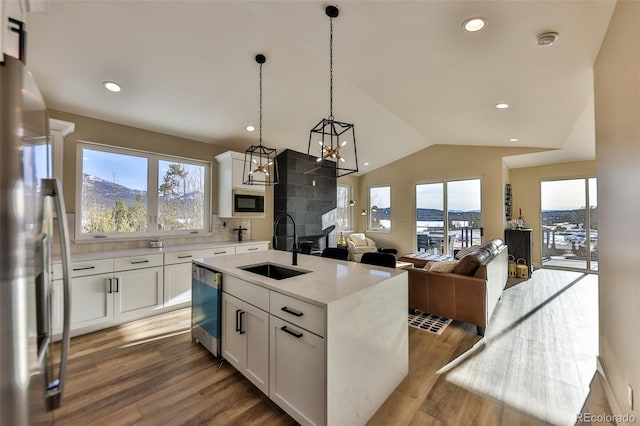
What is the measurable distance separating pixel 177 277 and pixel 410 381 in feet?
10.2

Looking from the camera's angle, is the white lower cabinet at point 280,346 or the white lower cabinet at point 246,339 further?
the white lower cabinet at point 246,339

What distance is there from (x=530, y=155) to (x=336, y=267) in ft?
17.9

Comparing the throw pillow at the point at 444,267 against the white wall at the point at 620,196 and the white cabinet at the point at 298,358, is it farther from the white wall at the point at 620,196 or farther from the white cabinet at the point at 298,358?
the white cabinet at the point at 298,358

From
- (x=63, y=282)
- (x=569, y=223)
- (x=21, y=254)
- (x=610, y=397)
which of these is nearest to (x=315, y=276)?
(x=63, y=282)

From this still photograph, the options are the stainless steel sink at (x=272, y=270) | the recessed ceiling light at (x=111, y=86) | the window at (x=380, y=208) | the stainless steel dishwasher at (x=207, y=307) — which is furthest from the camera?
the window at (x=380, y=208)

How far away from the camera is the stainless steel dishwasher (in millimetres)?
2410

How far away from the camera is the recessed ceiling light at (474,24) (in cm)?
203

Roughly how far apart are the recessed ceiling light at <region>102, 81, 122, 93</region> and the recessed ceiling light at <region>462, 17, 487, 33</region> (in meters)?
3.46

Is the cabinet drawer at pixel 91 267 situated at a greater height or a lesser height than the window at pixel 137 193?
lesser

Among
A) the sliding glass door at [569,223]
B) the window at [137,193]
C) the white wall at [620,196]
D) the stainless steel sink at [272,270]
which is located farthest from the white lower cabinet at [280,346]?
the sliding glass door at [569,223]

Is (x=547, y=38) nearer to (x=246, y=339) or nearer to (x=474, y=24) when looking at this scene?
(x=474, y=24)

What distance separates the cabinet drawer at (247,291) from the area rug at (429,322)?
216 centimetres

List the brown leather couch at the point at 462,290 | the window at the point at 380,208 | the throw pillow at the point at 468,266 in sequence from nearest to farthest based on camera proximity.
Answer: the brown leather couch at the point at 462,290 < the throw pillow at the point at 468,266 < the window at the point at 380,208

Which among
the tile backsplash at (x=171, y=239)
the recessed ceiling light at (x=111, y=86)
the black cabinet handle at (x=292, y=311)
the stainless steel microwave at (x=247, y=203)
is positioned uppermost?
the recessed ceiling light at (x=111, y=86)
